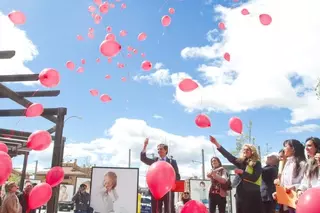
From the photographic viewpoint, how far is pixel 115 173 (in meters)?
7.31

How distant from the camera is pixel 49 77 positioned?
4.25 m

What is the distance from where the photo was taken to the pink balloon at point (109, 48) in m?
4.43

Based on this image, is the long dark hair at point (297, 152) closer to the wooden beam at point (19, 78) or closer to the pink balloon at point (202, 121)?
the pink balloon at point (202, 121)

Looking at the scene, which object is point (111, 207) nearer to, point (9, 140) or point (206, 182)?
point (9, 140)

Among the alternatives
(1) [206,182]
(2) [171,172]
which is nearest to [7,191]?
(2) [171,172]

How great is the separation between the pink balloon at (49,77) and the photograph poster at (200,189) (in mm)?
8376

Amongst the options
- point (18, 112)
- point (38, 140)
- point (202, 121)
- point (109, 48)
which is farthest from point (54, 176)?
point (202, 121)

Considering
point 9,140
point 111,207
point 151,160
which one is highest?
point 9,140

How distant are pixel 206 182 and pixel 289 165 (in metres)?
8.02

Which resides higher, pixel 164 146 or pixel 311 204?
pixel 164 146

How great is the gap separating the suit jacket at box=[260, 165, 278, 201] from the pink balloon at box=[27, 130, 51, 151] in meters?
3.32

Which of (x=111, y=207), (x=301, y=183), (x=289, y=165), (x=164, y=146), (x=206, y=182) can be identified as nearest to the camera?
(x=301, y=183)

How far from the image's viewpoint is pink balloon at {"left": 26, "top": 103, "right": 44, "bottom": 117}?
14.2 ft

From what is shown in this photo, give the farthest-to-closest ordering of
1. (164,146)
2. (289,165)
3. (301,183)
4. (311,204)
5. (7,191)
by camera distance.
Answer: (7,191) → (164,146) → (289,165) → (301,183) → (311,204)
